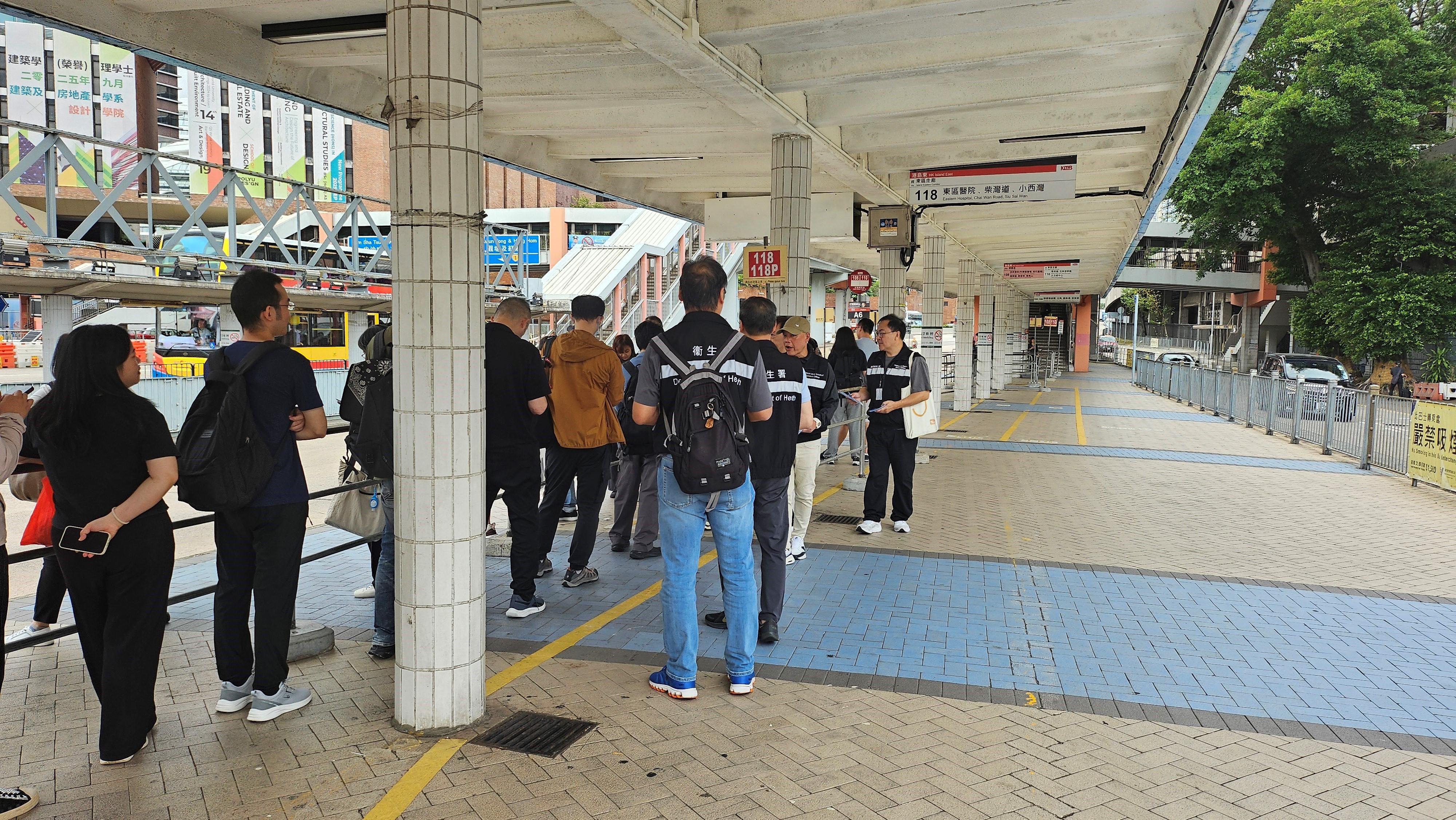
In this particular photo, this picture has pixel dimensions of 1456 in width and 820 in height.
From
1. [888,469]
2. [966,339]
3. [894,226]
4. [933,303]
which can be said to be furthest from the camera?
[966,339]

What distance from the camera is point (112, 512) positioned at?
3.77m

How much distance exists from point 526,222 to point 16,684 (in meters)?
57.6

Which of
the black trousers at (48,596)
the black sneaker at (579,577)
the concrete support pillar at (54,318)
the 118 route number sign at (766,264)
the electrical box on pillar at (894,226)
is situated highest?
the electrical box on pillar at (894,226)

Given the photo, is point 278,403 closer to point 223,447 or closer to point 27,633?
point 223,447

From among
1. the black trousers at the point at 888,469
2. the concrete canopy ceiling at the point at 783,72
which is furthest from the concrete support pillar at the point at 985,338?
the black trousers at the point at 888,469

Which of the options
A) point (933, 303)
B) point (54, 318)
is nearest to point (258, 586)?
point (933, 303)

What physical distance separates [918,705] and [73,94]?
50.7 meters

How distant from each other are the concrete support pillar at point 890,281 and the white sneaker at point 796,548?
9.73 m

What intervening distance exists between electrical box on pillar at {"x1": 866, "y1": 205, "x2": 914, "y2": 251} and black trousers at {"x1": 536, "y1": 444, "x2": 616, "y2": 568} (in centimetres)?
948

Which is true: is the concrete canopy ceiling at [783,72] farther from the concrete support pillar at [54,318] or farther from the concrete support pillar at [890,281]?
the concrete support pillar at [54,318]

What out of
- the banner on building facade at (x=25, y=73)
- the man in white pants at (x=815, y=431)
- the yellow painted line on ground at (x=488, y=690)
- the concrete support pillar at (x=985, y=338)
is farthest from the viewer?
the banner on building facade at (x=25, y=73)

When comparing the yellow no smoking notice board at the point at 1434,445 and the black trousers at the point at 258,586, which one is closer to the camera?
the black trousers at the point at 258,586

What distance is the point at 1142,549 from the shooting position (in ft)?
28.0

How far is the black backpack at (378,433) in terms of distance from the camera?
4.78 m
